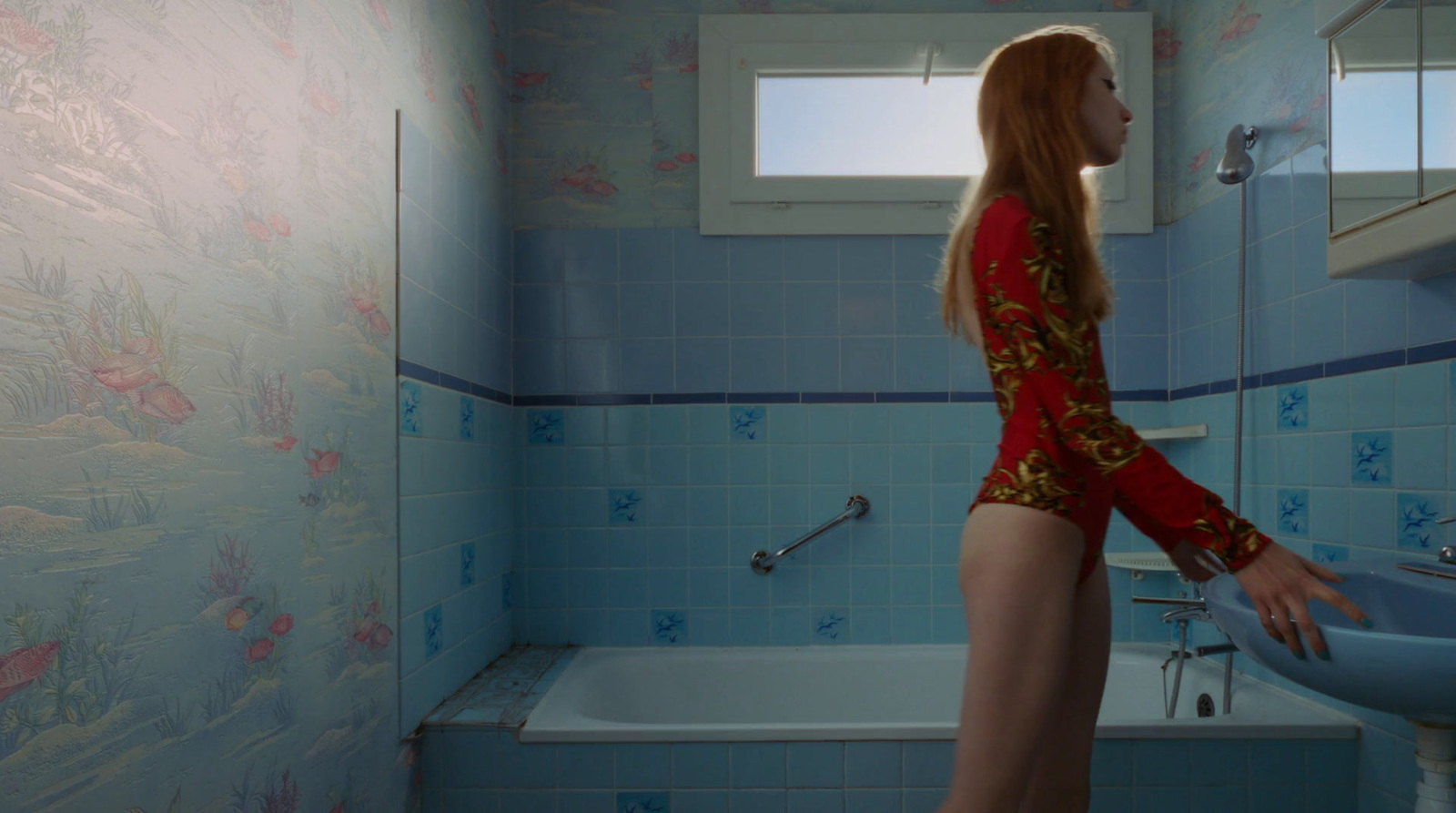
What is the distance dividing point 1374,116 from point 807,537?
1.60m

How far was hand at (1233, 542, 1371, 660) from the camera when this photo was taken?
1028 millimetres

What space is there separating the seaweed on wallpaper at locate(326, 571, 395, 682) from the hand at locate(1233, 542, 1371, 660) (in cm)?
134

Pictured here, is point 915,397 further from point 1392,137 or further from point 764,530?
point 1392,137

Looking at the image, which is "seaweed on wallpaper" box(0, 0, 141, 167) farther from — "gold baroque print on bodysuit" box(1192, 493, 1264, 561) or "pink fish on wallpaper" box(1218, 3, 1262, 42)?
"pink fish on wallpaper" box(1218, 3, 1262, 42)

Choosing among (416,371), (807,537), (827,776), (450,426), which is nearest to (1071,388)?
(827,776)

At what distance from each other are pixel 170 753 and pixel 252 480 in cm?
36

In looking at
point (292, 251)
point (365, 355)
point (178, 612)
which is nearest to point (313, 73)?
point (292, 251)

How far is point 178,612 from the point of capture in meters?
1.12

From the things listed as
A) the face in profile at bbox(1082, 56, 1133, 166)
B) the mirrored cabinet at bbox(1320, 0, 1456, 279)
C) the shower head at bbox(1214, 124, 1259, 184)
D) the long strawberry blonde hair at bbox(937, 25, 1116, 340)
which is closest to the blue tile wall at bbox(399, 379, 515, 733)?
the long strawberry blonde hair at bbox(937, 25, 1116, 340)

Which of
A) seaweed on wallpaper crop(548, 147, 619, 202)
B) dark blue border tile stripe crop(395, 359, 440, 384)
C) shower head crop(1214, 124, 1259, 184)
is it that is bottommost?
dark blue border tile stripe crop(395, 359, 440, 384)

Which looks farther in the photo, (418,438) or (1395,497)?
A: (418,438)

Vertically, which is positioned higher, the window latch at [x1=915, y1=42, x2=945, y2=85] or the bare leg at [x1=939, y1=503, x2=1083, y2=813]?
the window latch at [x1=915, y1=42, x2=945, y2=85]

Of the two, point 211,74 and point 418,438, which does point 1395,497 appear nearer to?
point 418,438

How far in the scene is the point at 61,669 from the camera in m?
0.94
